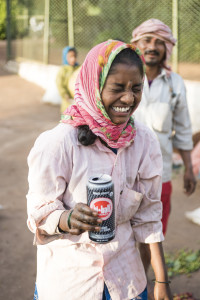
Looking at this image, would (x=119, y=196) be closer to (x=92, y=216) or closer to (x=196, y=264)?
(x=92, y=216)

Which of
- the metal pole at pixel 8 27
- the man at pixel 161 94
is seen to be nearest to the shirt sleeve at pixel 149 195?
the man at pixel 161 94

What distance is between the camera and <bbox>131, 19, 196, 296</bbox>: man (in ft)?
10.7

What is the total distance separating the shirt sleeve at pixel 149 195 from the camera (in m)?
2.06

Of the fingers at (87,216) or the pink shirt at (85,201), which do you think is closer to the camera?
the fingers at (87,216)

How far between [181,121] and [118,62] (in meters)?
1.76

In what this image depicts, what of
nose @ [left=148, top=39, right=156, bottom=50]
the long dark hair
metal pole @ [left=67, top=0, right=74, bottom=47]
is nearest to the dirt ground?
nose @ [left=148, top=39, right=156, bottom=50]

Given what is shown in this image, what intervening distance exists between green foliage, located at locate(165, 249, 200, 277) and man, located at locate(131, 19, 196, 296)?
61 cm

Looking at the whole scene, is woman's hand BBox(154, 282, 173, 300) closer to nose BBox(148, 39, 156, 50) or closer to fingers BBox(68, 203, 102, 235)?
fingers BBox(68, 203, 102, 235)

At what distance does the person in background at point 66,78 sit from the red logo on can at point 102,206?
5395mm

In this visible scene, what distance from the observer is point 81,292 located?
6.29 ft

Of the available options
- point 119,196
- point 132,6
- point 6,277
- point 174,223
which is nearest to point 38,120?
point 132,6

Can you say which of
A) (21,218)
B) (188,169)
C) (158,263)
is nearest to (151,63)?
(188,169)

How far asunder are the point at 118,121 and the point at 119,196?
36 cm

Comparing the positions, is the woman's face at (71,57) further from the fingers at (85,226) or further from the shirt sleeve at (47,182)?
the fingers at (85,226)
